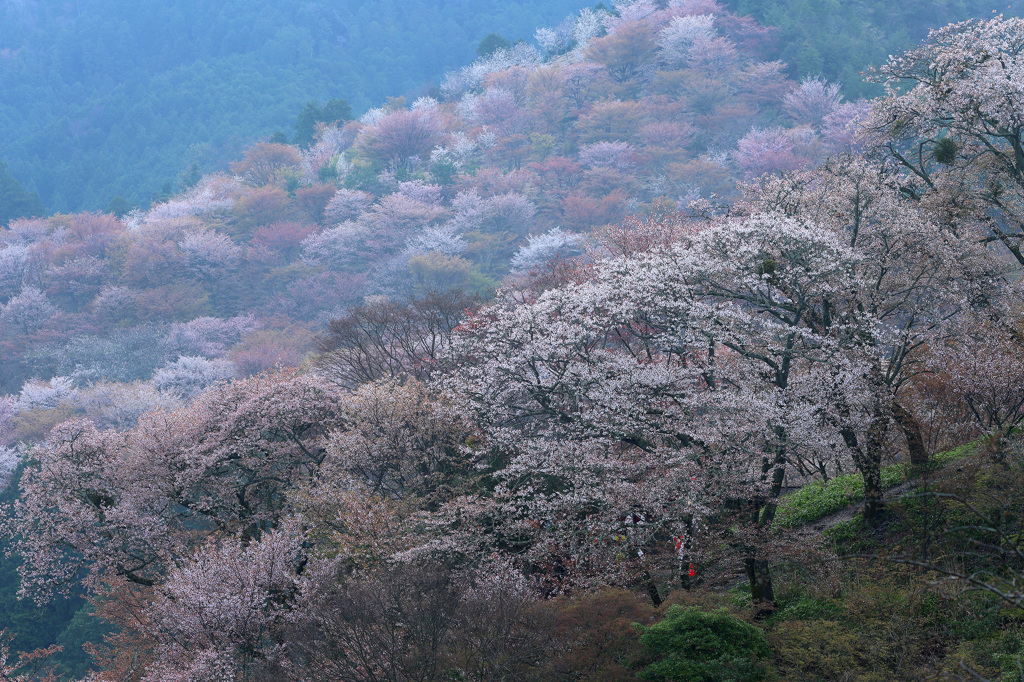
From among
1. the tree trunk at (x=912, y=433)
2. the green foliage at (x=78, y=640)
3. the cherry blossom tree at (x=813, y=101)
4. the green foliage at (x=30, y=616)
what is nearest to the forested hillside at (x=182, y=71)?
the cherry blossom tree at (x=813, y=101)

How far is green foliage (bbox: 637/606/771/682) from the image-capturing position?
8.92 meters

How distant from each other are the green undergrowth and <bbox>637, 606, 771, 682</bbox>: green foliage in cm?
575

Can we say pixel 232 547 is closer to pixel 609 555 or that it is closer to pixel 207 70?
pixel 609 555

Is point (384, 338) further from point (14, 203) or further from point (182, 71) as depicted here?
point (182, 71)

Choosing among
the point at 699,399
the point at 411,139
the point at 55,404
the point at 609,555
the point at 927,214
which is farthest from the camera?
the point at 411,139

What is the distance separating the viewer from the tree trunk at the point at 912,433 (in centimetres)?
1212

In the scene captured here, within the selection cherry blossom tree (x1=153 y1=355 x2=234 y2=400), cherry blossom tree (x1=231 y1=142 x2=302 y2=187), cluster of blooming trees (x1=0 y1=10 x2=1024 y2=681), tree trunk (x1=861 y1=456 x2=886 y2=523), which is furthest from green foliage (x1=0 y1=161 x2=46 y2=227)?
tree trunk (x1=861 y1=456 x2=886 y2=523)

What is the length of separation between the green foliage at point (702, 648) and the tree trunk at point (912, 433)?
5.15 m

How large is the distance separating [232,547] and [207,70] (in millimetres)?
107683

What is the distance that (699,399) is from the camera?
520 inches

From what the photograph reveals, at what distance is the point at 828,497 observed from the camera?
15.2 m

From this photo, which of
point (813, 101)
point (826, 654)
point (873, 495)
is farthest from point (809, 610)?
point (813, 101)

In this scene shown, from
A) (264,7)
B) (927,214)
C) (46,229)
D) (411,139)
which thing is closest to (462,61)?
(264,7)

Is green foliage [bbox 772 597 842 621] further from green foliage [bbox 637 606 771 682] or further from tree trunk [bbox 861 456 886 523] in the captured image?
tree trunk [bbox 861 456 886 523]
